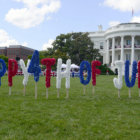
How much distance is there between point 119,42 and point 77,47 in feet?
34.7

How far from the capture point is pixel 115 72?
39.2m

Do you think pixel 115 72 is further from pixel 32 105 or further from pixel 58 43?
pixel 32 105

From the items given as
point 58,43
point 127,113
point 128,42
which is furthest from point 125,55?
point 127,113

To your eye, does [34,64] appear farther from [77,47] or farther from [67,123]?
[77,47]

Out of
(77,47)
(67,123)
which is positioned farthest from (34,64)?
(77,47)

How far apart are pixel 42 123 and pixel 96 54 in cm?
3659

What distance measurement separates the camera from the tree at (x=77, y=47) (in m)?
39.6

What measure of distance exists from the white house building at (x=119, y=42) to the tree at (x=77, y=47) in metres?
4.11

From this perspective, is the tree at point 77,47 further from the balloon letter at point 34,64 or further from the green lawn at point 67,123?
the green lawn at point 67,123

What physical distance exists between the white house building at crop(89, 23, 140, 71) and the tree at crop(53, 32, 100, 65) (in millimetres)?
4113

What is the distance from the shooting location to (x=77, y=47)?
130ft

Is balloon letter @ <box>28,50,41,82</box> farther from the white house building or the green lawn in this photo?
the white house building

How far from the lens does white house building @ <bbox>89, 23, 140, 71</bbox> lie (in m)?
39.1

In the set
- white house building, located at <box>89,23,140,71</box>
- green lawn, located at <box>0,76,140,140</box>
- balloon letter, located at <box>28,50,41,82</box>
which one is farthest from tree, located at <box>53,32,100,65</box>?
green lawn, located at <box>0,76,140,140</box>
